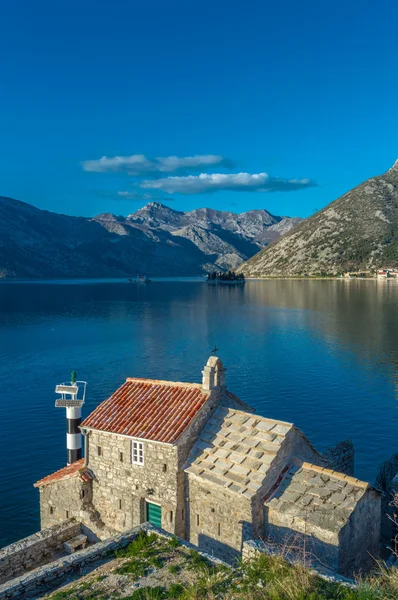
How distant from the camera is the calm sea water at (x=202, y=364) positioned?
1361 inches

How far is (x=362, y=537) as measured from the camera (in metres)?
17.0

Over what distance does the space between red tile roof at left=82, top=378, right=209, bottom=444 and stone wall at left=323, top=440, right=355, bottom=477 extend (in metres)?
7.57

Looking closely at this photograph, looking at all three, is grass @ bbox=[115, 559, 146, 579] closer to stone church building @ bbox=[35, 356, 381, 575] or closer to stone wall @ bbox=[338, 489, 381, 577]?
stone church building @ bbox=[35, 356, 381, 575]

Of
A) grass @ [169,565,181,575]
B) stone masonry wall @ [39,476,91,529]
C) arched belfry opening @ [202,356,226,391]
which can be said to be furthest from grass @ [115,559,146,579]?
stone masonry wall @ [39,476,91,529]

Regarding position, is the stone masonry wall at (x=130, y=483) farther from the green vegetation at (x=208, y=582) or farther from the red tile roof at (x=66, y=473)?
the green vegetation at (x=208, y=582)

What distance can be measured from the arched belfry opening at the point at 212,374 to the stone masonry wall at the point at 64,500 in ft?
24.2

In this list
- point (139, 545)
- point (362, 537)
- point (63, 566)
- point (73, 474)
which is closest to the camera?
point (63, 566)

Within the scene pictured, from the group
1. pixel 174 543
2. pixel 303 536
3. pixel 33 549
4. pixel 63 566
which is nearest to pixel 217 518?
pixel 303 536

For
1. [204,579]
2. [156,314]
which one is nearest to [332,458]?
[204,579]

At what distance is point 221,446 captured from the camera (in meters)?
19.3

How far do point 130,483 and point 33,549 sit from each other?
4557 mm

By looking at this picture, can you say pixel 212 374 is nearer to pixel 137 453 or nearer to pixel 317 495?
pixel 137 453

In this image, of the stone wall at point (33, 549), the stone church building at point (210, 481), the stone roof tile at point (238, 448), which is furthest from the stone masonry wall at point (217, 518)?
the stone wall at point (33, 549)

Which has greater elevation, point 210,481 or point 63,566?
point 210,481
